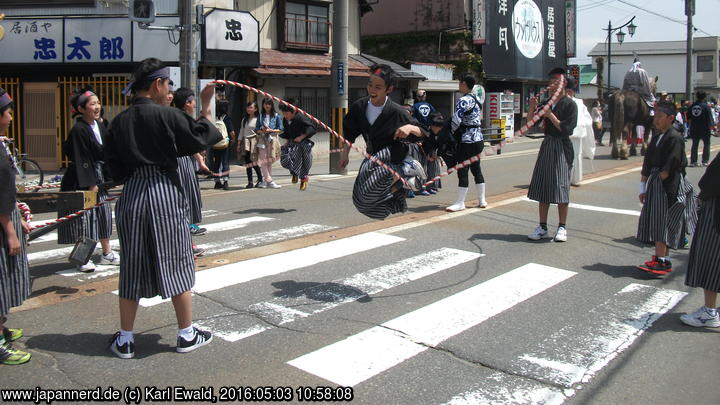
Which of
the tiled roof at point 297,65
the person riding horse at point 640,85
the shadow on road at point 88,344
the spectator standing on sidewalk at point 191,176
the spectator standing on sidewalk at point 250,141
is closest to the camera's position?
the shadow on road at point 88,344

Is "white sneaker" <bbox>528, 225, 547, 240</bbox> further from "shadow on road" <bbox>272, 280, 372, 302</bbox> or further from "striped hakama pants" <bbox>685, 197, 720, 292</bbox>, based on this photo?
"shadow on road" <bbox>272, 280, 372, 302</bbox>

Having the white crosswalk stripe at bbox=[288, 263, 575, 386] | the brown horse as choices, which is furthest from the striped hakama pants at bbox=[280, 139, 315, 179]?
the brown horse

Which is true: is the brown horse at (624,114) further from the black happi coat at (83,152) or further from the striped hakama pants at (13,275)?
the striped hakama pants at (13,275)

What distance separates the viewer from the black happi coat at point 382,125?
564cm

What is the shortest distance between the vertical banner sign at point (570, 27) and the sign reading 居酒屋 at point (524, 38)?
0.83 ft

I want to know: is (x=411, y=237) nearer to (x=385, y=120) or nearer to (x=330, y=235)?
(x=330, y=235)

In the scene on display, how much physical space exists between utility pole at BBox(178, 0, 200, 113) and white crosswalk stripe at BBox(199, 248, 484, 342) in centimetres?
746

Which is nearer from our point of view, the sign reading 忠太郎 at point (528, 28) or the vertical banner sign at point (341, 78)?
the vertical banner sign at point (341, 78)

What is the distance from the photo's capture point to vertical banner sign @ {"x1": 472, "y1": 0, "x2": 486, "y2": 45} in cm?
2839

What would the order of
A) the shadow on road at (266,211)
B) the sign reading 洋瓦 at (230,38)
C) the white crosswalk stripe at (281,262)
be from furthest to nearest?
the sign reading 洋瓦 at (230,38), the shadow on road at (266,211), the white crosswalk stripe at (281,262)

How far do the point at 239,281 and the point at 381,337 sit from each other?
1929 mm

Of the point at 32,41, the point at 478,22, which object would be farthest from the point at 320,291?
the point at 478,22

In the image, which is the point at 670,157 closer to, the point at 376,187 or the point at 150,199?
→ the point at 376,187

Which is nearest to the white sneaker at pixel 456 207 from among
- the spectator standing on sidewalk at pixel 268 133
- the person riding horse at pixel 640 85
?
the spectator standing on sidewalk at pixel 268 133
